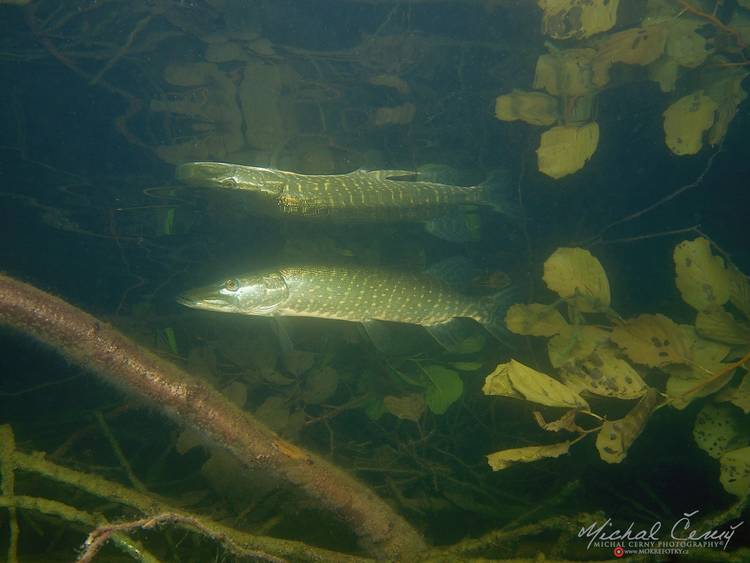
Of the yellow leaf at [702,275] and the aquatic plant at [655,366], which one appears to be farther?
the yellow leaf at [702,275]

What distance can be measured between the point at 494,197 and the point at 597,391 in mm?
2587

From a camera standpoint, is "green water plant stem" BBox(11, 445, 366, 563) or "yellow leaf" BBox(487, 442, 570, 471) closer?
"green water plant stem" BBox(11, 445, 366, 563)

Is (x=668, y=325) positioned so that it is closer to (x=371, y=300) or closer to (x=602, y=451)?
(x=602, y=451)

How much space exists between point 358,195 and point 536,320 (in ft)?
7.39

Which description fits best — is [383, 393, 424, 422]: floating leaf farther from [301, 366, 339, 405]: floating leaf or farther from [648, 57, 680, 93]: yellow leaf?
[648, 57, 680, 93]: yellow leaf

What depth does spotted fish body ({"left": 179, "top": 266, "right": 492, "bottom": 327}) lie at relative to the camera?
3562 millimetres

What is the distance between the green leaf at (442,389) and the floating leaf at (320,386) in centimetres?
92

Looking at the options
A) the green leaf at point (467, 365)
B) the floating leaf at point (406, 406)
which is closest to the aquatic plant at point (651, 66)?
the green leaf at point (467, 365)

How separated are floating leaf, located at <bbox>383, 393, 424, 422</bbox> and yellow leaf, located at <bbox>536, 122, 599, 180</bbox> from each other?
7.13 ft

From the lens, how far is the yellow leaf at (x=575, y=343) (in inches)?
90.0

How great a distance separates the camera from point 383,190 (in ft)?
13.3

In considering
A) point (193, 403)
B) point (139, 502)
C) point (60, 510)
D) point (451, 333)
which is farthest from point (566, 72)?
point (60, 510)

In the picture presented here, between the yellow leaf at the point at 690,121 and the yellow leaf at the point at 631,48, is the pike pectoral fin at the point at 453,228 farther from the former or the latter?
the yellow leaf at the point at 690,121

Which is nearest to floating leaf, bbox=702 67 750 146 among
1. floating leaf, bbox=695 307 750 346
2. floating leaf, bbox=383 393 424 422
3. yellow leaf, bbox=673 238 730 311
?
yellow leaf, bbox=673 238 730 311
